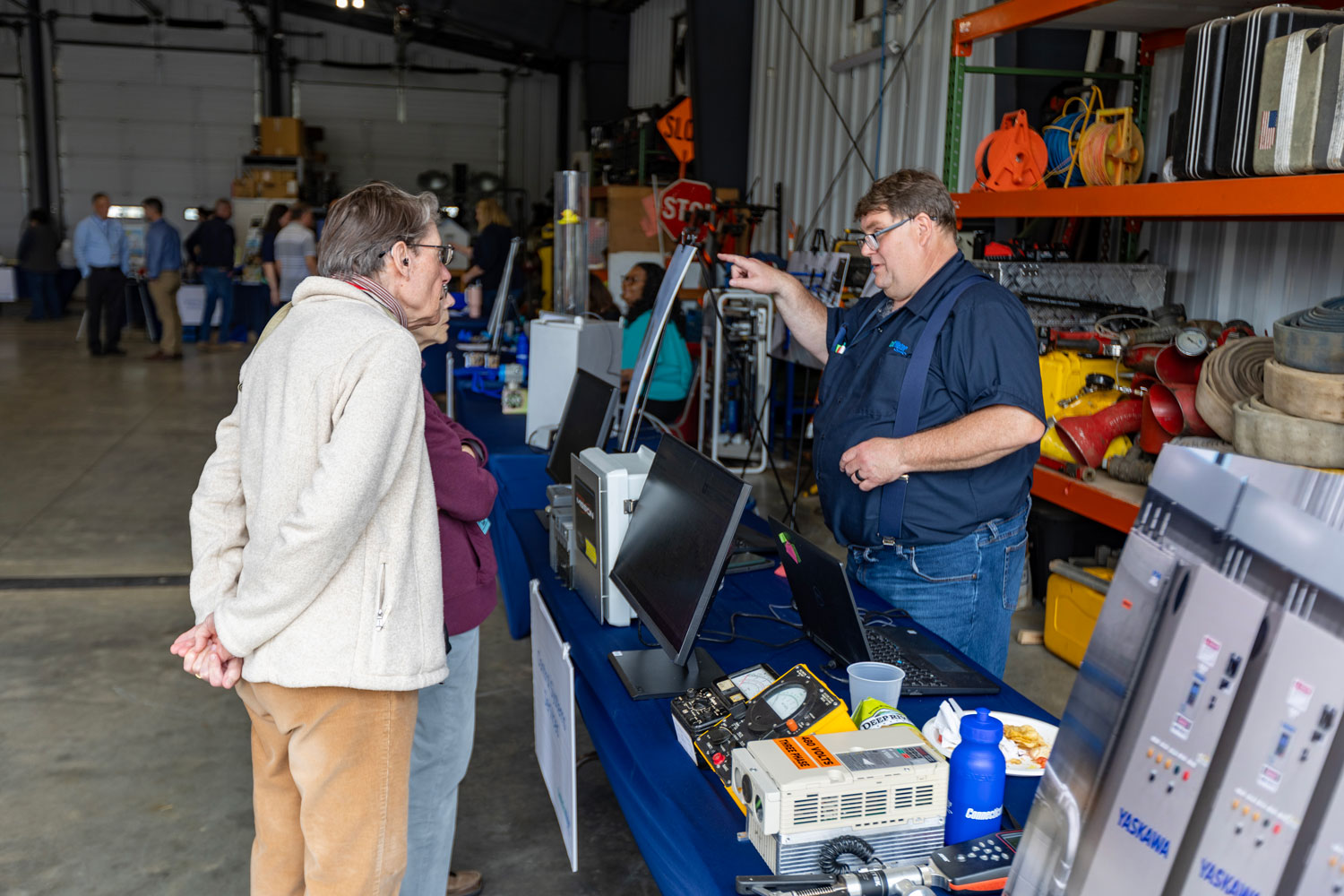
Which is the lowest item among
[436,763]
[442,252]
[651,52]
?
[436,763]

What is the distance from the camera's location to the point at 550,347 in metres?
3.53

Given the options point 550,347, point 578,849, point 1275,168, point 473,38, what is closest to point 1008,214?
point 1275,168

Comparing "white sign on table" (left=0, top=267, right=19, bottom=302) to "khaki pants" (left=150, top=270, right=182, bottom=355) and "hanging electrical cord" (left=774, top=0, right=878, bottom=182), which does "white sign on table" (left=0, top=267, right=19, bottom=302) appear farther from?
"hanging electrical cord" (left=774, top=0, right=878, bottom=182)

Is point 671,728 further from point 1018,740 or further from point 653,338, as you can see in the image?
point 653,338

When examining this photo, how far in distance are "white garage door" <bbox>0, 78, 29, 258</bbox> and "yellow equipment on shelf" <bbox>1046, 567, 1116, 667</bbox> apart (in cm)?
1666

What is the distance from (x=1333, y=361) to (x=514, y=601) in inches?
94.8

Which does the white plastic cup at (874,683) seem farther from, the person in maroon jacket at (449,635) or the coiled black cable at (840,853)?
the person in maroon jacket at (449,635)

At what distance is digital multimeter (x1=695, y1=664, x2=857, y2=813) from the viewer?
4.53 ft

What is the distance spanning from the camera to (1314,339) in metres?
2.39

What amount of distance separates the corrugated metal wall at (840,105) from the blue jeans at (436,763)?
4137 millimetres

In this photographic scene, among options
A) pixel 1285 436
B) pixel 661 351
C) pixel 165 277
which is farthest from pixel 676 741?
pixel 165 277

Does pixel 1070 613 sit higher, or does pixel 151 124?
pixel 151 124

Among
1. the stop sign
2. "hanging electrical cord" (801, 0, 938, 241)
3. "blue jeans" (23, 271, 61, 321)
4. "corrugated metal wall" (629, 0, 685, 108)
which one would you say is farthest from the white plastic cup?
"blue jeans" (23, 271, 61, 321)

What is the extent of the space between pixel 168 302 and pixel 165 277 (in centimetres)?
25
